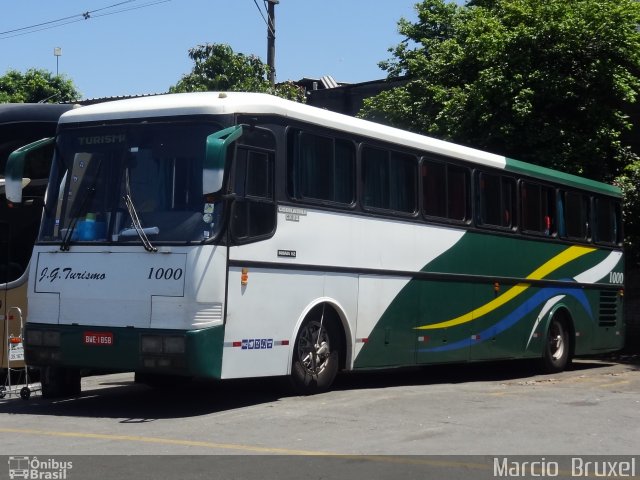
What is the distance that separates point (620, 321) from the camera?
2080cm

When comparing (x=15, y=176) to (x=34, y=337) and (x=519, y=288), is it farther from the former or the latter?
(x=519, y=288)

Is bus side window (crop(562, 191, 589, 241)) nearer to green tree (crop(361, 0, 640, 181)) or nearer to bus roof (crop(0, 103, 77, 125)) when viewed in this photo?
green tree (crop(361, 0, 640, 181))

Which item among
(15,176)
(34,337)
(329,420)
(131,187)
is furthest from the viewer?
(15,176)

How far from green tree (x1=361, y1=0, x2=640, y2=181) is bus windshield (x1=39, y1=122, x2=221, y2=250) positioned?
12336mm

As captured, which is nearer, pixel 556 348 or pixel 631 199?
pixel 556 348

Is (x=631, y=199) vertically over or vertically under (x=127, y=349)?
over

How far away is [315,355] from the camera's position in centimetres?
1242

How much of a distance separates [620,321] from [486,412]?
33.6 ft

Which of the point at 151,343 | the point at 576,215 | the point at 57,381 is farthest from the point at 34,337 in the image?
the point at 576,215

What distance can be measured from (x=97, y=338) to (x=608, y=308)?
12.2m

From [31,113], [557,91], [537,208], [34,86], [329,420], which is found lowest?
[329,420]

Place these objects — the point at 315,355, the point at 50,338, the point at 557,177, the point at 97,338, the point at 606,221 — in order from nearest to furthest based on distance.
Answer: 1. the point at 97,338
2. the point at 50,338
3. the point at 315,355
4. the point at 557,177
5. the point at 606,221

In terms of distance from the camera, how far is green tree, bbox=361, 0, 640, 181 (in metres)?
22.0

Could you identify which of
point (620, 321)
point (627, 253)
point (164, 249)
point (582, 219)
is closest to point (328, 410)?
point (164, 249)
